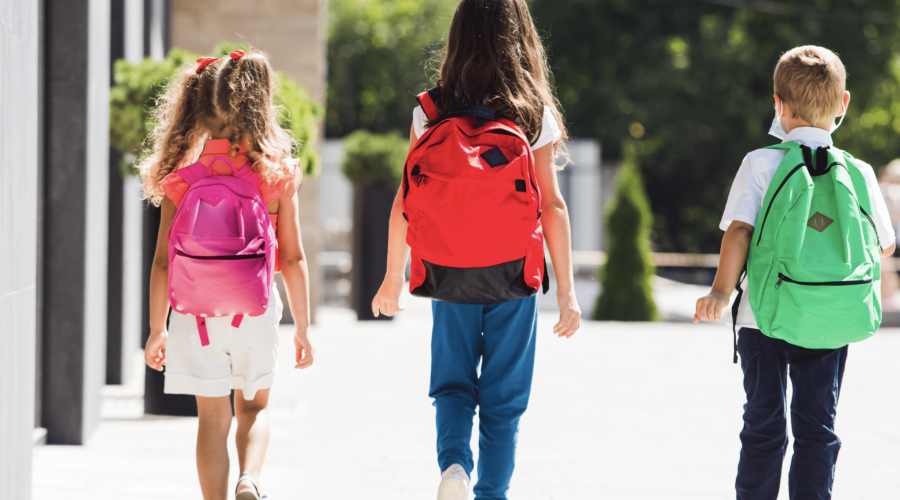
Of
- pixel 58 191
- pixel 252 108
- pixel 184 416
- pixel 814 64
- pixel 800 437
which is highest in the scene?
pixel 814 64

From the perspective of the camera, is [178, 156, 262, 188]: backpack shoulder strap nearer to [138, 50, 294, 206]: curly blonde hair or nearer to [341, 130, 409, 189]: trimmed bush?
[138, 50, 294, 206]: curly blonde hair

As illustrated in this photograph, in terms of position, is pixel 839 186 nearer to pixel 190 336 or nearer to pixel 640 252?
pixel 190 336

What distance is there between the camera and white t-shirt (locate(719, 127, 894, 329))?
10.3ft

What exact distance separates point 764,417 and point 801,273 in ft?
1.70

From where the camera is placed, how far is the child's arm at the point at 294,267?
316 cm

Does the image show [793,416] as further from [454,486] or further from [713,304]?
[454,486]

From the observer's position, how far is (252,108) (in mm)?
3123

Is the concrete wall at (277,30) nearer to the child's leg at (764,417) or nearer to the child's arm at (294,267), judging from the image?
the child's arm at (294,267)

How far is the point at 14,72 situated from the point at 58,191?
2043 mm

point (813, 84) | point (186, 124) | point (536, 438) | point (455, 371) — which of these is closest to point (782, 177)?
point (813, 84)

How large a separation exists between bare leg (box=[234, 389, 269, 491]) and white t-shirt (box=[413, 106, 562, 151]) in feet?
3.49

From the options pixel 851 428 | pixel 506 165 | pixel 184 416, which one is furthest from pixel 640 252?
pixel 506 165

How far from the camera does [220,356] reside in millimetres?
3031

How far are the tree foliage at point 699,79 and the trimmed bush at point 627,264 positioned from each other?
28.6ft
